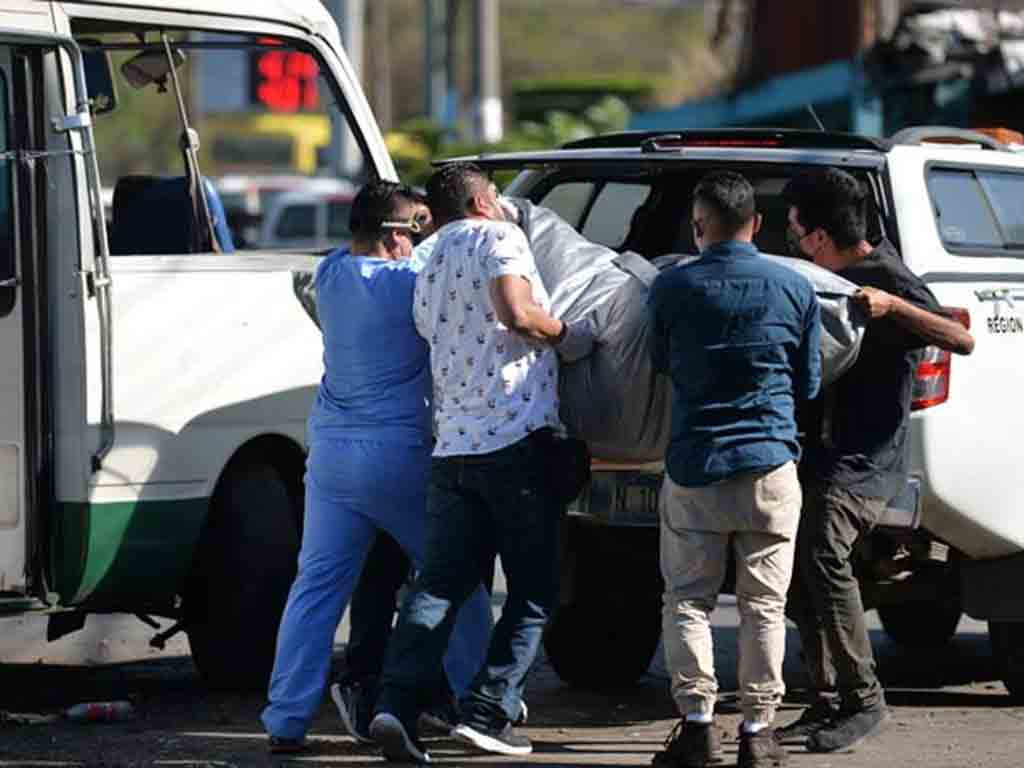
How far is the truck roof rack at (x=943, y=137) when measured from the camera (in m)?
8.34

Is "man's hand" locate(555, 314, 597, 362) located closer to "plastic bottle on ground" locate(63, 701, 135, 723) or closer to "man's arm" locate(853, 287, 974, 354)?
"man's arm" locate(853, 287, 974, 354)

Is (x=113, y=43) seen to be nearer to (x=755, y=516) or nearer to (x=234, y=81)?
(x=755, y=516)

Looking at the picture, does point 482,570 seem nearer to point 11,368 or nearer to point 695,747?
point 695,747

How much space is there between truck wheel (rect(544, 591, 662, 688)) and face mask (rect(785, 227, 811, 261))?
1.42 meters

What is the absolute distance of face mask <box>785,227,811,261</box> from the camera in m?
7.50

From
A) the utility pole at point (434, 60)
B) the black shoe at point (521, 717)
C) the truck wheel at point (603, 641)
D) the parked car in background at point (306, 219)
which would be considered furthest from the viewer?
the utility pole at point (434, 60)

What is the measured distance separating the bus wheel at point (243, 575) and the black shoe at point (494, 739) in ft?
4.37

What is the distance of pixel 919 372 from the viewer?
7598mm

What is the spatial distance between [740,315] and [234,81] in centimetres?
3106

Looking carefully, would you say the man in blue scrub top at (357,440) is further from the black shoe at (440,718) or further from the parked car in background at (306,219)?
the parked car in background at (306,219)

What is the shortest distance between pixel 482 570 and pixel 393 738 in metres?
0.57

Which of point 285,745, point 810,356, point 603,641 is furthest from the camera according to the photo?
point 603,641

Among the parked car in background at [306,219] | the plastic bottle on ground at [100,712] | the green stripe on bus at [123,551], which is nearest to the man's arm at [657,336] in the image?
the green stripe on bus at [123,551]

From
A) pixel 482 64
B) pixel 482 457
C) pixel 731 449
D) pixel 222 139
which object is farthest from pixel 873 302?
pixel 222 139
